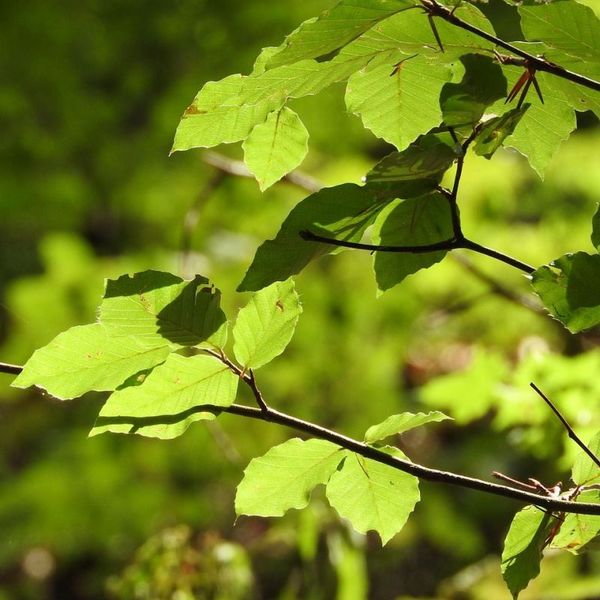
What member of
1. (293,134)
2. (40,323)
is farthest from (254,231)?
(293,134)

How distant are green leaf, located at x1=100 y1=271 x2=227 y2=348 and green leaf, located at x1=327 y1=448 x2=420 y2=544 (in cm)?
9

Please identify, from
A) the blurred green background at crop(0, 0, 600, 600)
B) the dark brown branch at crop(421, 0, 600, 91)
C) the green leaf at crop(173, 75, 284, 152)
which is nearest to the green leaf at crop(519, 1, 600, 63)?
the dark brown branch at crop(421, 0, 600, 91)

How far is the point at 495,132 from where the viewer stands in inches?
14.2

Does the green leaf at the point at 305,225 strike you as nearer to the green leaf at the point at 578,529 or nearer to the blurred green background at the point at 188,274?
the green leaf at the point at 578,529

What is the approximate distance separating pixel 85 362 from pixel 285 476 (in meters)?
0.11

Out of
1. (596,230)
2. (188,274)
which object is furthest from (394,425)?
(188,274)

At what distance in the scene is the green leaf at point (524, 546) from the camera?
1.34ft

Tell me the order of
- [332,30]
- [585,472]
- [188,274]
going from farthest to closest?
[188,274] → [585,472] → [332,30]

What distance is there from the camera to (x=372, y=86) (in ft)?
1.36

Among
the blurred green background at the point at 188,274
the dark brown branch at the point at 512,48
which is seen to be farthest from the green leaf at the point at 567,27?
the blurred green background at the point at 188,274

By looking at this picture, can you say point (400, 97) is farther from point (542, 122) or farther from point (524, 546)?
point (524, 546)

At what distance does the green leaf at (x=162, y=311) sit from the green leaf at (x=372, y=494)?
92mm

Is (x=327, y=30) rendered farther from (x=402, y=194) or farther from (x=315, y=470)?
(x=315, y=470)

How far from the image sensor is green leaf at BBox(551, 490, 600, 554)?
42 centimetres
